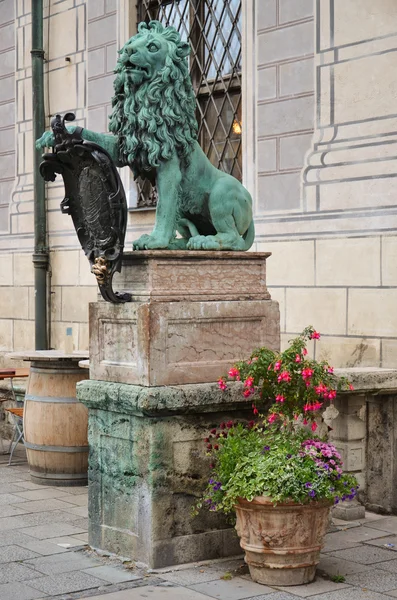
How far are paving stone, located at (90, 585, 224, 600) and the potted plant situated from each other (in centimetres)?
44

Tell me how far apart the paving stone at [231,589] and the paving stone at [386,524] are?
1.76 m

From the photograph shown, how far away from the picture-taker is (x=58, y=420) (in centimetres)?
921

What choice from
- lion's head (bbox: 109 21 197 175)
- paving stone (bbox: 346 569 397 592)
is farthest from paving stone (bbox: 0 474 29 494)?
paving stone (bbox: 346 569 397 592)

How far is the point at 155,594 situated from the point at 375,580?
131 cm

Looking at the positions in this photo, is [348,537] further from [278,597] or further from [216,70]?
[216,70]

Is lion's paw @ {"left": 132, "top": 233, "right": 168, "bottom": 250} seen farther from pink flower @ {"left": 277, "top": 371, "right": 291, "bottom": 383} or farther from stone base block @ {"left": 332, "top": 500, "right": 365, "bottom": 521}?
stone base block @ {"left": 332, "top": 500, "right": 365, "bottom": 521}

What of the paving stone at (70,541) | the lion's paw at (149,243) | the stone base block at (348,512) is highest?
the lion's paw at (149,243)

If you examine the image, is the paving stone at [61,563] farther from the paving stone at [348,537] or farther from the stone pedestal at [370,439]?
the stone pedestal at [370,439]

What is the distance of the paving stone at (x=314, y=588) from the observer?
19.6ft

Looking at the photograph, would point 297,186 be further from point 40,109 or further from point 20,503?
point 40,109

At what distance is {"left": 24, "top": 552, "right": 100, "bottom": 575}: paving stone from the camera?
6496 millimetres

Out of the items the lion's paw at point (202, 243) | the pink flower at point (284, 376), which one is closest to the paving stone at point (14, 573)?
the pink flower at point (284, 376)

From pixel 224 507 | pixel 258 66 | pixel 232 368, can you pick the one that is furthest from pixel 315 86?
pixel 224 507

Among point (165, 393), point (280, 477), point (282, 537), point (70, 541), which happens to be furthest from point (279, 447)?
point (70, 541)
